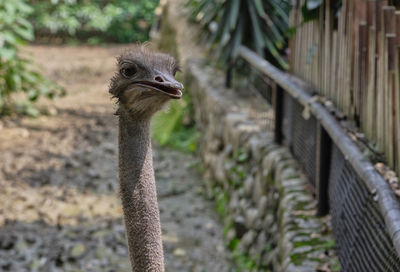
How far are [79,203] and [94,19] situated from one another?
36.3 ft

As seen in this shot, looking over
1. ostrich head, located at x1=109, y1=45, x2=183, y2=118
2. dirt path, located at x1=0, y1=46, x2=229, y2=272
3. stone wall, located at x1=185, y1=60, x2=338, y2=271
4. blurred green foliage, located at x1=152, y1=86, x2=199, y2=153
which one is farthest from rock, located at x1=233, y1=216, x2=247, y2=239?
blurred green foliage, located at x1=152, y1=86, x2=199, y2=153

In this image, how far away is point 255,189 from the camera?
195 inches

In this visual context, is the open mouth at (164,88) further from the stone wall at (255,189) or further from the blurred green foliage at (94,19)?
the blurred green foliage at (94,19)

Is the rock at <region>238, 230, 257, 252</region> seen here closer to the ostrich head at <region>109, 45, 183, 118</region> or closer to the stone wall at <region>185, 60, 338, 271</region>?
the stone wall at <region>185, 60, 338, 271</region>

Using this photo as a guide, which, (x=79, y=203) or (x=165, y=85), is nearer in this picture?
(x=165, y=85)

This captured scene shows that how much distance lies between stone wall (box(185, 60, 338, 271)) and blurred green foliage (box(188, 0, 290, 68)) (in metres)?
0.55

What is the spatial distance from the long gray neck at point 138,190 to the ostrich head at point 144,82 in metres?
0.06

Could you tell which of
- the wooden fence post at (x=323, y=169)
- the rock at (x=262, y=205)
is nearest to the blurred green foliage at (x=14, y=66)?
the rock at (x=262, y=205)

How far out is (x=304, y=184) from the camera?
Answer: 13.2ft

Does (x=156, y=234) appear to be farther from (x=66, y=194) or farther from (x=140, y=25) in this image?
(x=140, y=25)

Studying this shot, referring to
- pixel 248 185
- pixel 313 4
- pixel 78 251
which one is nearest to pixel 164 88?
pixel 313 4

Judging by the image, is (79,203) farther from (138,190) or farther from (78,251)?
(138,190)

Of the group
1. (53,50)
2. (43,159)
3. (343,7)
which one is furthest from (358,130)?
(53,50)

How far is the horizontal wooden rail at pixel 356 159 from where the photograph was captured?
208 centimetres
